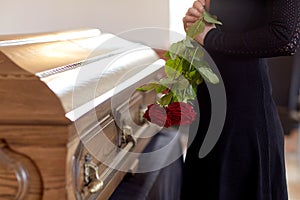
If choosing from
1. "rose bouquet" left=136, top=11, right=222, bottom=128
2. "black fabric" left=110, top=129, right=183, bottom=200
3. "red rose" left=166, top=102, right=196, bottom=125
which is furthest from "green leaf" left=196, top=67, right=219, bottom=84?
"black fabric" left=110, top=129, right=183, bottom=200

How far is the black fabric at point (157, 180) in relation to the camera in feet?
3.46

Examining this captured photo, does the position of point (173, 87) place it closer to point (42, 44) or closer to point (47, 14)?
point (42, 44)

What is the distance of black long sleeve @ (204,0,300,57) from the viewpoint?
2.94 feet

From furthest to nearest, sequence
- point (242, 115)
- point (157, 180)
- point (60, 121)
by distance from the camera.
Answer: point (157, 180)
point (242, 115)
point (60, 121)

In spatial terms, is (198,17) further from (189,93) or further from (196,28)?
(189,93)

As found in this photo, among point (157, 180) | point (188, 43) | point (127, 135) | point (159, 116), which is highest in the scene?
point (188, 43)

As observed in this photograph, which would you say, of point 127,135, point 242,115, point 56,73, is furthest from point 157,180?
point 56,73

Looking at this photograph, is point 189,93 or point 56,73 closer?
point 56,73

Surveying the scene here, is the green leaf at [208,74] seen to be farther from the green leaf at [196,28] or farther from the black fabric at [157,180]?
the black fabric at [157,180]

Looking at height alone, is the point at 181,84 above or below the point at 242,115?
above

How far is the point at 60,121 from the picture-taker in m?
0.61

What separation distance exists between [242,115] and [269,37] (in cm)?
21

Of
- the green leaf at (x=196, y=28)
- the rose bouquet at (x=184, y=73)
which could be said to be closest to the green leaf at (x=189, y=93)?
the rose bouquet at (x=184, y=73)

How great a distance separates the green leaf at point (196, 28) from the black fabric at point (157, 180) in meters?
0.43
